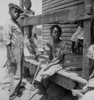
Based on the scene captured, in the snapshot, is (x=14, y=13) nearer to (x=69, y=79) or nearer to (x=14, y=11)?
(x=14, y=11)

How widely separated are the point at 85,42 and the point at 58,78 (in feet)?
3.93

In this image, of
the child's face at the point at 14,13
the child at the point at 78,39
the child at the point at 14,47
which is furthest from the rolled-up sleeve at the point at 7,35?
the child at the point at 78,39

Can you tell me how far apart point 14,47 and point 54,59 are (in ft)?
4.95

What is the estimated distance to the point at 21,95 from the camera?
562cm

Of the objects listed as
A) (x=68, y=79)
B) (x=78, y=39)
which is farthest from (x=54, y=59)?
(x=78, y=39)

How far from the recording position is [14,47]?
18.4 feet

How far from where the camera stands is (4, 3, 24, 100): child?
5500 mm

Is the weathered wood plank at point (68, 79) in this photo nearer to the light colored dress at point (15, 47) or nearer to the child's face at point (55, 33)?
the child's face at point (55, 33)

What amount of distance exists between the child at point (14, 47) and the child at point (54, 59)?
1100 millimetres

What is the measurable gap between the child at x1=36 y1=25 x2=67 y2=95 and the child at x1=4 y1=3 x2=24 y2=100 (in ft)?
3.61

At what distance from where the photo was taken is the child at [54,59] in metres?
4.37

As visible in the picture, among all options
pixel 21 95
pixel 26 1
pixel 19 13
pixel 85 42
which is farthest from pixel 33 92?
pixel 26 1

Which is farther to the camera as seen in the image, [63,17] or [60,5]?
[60,5]

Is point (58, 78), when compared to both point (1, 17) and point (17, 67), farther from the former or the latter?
point (1, 17)
